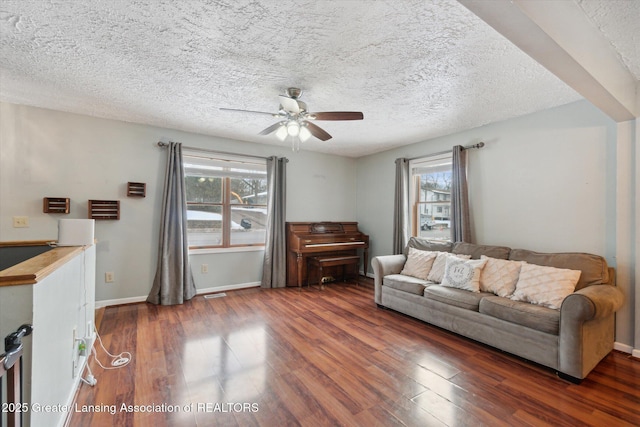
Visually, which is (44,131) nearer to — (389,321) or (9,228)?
(9,228)

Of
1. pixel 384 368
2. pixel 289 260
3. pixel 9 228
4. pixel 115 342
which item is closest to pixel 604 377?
pixel 384 368

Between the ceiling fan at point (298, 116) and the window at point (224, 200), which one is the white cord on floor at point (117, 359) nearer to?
the window at point (224, 200)

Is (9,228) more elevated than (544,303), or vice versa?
(9,228)

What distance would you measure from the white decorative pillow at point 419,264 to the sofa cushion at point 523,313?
2.97 feet

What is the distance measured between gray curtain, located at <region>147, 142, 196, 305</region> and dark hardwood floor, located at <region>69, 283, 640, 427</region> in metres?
0.58

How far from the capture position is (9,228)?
3.11 metres

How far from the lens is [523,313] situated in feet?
7.73

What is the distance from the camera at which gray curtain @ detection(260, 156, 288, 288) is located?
4617 mm

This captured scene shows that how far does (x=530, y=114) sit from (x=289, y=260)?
3.90 m

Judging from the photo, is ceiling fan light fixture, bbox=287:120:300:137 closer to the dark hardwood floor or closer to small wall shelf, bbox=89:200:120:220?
the dark hardwood floor

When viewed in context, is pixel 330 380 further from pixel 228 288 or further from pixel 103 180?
pixel 103 180

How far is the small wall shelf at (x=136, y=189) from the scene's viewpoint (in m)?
3.67

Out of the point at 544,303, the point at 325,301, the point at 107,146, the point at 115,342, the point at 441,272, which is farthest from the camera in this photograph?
the point at 325,301

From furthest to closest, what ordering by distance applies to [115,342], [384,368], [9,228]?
[9,228], [115,342], [384,368]
